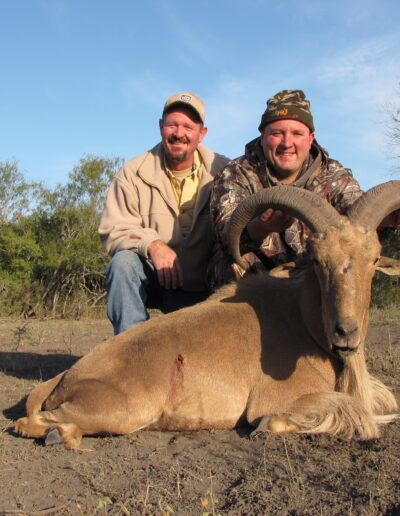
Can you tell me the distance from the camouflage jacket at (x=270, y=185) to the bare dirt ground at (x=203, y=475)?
6.89 ft

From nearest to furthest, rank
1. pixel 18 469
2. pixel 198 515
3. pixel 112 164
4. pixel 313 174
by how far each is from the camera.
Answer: pixel 198 515
pixel 18 469
pixel 313 174
pixel 112 164

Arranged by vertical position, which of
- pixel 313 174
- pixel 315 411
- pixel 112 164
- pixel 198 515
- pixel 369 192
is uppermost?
pixel 112 164

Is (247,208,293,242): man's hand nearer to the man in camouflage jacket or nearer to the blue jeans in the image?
the man in camouflage jacket

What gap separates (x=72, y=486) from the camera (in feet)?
10.9

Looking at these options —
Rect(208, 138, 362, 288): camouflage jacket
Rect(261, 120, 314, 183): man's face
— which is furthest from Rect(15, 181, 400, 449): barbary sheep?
Rect(261, 120, 314, 183): man's face

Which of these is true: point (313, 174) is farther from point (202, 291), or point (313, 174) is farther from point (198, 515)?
point (198, 515)

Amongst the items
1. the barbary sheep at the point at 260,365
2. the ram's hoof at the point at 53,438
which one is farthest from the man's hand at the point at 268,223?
the ram's hoof at the point at 53,438

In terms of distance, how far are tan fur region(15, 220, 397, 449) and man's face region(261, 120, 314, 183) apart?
1.53m

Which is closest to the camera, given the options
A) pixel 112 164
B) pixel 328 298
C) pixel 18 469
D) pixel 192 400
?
pixel 18 469

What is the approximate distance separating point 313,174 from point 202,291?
6.43ft

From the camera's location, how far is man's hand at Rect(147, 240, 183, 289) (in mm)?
5922

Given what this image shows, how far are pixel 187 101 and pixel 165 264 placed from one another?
201 cm

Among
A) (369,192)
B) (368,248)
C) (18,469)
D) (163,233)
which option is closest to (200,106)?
(163,233)

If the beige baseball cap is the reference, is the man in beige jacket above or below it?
below
